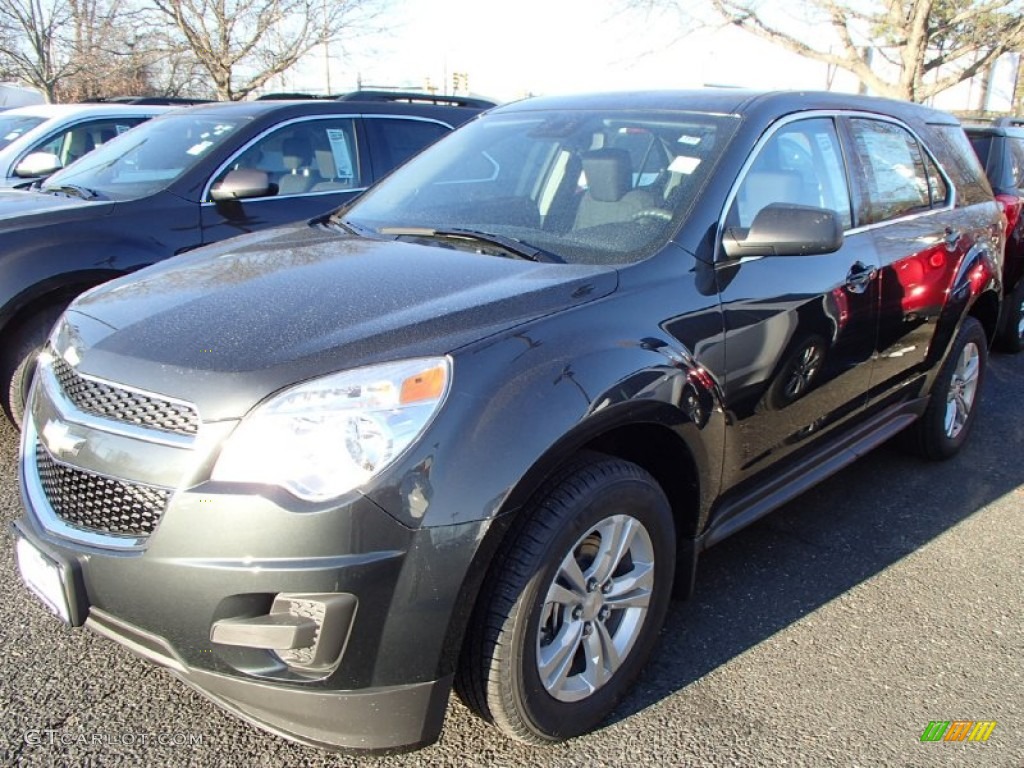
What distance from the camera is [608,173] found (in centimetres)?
299

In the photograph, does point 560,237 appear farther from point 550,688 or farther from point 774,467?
point 550,688

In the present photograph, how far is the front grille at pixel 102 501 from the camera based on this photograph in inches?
76.5

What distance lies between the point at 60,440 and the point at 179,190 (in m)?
2.94

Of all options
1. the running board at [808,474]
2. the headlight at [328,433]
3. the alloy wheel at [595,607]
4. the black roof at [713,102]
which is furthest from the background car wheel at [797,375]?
the headlight at [328,433]

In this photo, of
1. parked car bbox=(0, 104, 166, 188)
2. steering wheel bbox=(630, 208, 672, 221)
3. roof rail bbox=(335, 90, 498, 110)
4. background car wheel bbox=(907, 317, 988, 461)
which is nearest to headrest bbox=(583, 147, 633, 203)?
steering wheel bbox=(630, 208, 672, 221)

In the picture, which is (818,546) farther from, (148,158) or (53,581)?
(148,158)

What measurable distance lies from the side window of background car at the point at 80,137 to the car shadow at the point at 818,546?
646 centimetres

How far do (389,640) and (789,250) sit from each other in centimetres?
166

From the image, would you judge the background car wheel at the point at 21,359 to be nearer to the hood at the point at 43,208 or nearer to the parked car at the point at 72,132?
the hood at the point at 43,208

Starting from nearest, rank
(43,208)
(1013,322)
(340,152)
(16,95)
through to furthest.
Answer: (43,208) → (340,152) → (1013,322) → (16,95)

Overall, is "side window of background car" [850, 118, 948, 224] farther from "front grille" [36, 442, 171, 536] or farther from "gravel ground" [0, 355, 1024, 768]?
"front grille" [36, 442, 171, 536]

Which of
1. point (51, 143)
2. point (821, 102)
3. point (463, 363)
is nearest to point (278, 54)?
point (51, 143)

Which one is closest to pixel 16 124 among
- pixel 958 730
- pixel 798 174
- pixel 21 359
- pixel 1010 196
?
pixel 21 359

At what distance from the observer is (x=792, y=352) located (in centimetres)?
292
